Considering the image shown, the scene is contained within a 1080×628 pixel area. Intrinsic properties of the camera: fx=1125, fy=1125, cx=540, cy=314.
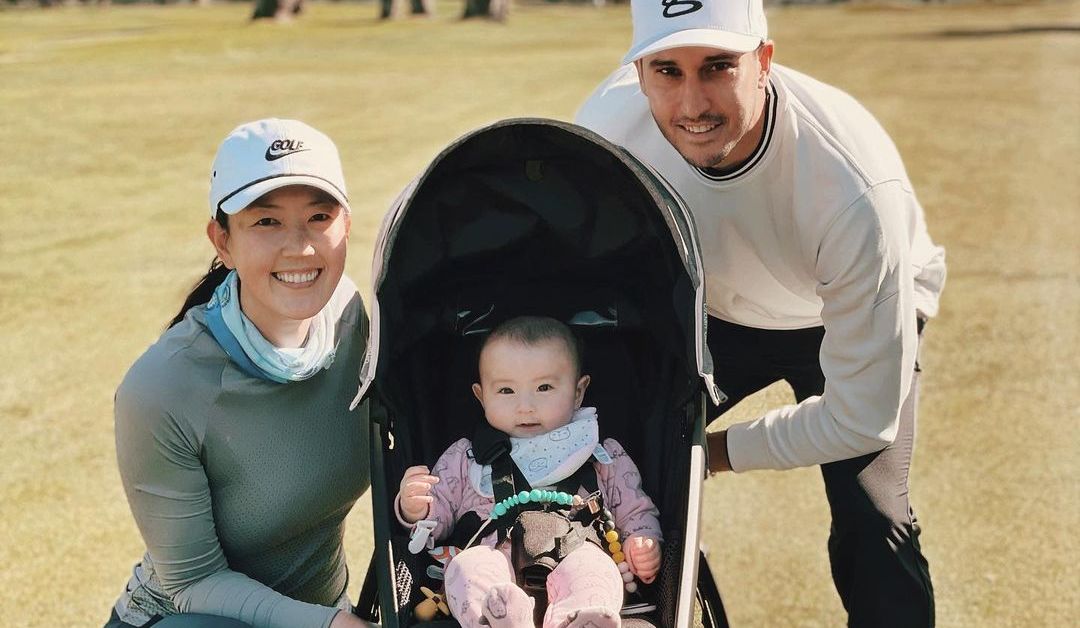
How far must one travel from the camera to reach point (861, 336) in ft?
8.25

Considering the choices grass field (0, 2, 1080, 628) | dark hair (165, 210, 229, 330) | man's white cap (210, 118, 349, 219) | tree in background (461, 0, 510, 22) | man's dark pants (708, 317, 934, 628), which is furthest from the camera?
tree in background (461, 0, 510, 22)

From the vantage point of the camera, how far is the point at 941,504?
13.1ft

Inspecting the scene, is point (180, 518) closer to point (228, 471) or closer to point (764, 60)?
point (228, 471)

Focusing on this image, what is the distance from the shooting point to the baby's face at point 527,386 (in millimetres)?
2605

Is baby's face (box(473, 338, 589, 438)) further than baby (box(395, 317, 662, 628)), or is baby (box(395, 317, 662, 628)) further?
baby's face (box(473, 338, 589, 438))

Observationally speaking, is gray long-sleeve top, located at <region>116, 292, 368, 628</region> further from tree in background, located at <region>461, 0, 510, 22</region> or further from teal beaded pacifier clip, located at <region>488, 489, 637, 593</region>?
tree in background, located at <region>461, 0, 510, 22</region>

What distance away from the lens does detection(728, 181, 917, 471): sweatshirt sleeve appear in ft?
8.01

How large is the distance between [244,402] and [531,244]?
0.83 meters

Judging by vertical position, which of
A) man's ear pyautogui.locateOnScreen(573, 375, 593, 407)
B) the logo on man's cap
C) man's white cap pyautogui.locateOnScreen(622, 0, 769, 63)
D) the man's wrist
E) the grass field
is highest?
the logo on man's cap

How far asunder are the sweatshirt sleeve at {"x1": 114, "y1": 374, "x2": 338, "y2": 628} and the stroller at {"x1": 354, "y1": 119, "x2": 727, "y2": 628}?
269 millimetres

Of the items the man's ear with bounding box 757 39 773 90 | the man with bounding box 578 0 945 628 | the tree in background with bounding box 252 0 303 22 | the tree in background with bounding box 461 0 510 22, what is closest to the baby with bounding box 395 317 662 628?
the man with bounding box 578 0 945 628

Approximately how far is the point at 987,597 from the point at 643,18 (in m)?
2.10

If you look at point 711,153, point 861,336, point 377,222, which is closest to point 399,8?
point 377,222

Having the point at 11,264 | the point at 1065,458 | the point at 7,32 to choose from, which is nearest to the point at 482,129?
the point at 1065,458
